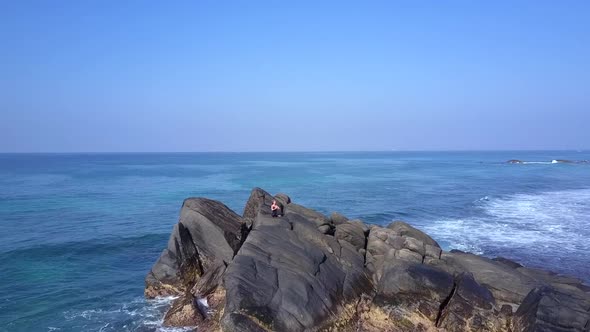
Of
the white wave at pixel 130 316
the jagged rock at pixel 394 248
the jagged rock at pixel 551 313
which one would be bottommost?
the white wave at pixel 130 316

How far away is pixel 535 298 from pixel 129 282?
87.2ft

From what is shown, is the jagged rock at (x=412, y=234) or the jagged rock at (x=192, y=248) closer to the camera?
the jagged rock at (x=192, y=248)

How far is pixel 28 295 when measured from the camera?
27.2 m

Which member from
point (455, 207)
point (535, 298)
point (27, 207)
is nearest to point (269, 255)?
point (535, 298)

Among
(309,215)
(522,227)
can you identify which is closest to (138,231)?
(309,215)

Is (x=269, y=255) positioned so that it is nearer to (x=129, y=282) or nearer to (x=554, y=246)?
(x=129, y=282)

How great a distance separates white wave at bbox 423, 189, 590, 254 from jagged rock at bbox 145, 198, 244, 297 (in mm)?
22201

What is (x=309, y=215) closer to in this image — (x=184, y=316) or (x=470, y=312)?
(x=184, y=316)

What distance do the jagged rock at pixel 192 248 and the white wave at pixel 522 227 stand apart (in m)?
22.2

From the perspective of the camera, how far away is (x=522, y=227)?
4700cm

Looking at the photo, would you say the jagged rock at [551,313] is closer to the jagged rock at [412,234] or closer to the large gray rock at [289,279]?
the large gray rock at [289,279]

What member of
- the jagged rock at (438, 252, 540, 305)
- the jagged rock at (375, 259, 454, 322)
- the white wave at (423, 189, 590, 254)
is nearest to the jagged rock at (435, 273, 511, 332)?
the jagged rock at (375, 259, 454, 322)

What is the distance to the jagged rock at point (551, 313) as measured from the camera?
18.7 metres

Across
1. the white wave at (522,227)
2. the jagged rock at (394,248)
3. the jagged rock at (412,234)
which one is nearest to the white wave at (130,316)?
the jagged rock at (394,248)
